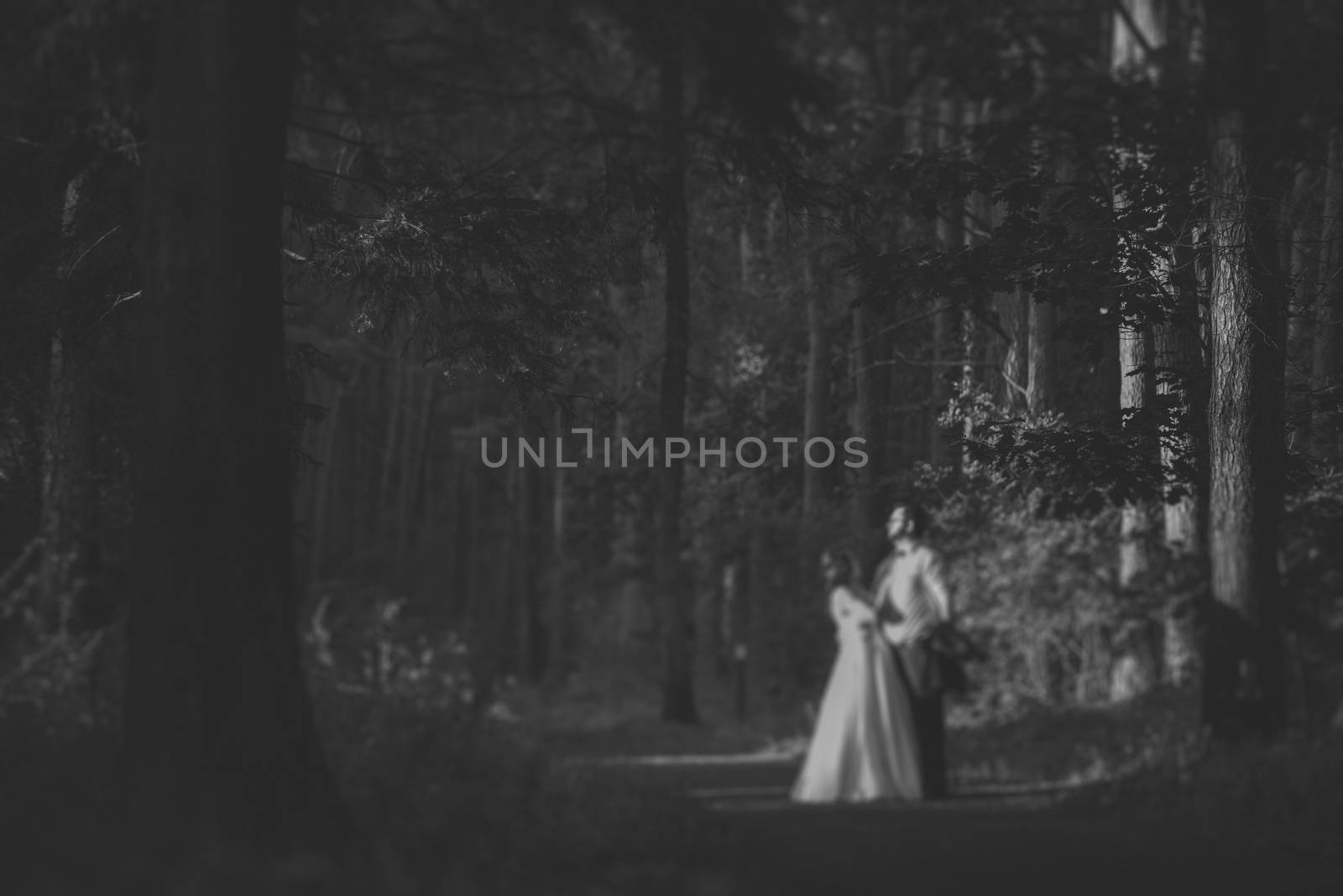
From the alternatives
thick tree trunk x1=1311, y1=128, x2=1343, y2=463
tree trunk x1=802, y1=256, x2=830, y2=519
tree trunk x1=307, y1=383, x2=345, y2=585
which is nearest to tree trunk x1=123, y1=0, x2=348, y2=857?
thick tree trunk x1=1311, y1=128, x2=1343, y2=463

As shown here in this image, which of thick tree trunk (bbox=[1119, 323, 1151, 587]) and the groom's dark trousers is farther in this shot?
the groom's dark trousers

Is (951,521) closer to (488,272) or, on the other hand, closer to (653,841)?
(488,272)

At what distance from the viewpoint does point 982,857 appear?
9.97m

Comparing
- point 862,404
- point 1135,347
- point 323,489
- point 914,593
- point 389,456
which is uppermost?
point 389,456

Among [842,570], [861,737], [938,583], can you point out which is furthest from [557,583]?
[938,583]

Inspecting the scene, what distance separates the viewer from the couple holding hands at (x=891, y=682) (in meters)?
14.4

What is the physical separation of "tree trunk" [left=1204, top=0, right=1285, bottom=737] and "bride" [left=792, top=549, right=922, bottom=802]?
2589mm

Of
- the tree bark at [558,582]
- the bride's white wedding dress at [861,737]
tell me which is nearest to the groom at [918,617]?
the bride's white wedding dress at [861,737]

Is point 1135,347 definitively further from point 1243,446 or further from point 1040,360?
point 1243,446

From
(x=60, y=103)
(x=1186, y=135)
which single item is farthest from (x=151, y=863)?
(x=1186, y=135)

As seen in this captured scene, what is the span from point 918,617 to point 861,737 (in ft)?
3.64

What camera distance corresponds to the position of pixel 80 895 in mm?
4766

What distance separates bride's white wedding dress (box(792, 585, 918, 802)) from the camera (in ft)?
47.3

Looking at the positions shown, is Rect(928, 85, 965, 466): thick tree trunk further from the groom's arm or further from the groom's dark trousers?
the groom's dark trousers
